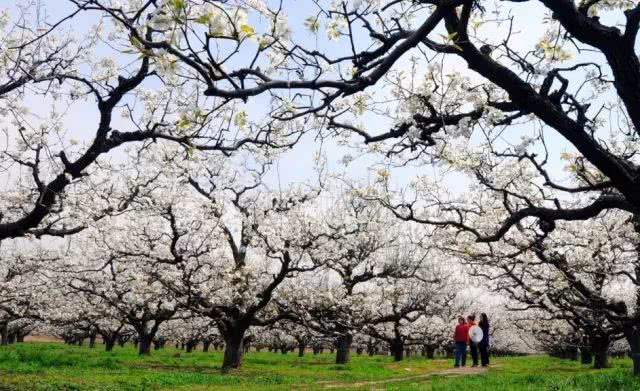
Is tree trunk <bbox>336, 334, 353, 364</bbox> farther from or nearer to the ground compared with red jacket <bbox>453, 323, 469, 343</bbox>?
nearer to the ground

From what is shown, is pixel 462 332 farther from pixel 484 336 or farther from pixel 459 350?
pixel 459 350

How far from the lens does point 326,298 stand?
24672 millimetres

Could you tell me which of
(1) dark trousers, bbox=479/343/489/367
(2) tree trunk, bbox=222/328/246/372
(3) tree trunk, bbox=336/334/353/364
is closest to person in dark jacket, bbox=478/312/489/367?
(1) dark trousers, bbox=479/343/489/367

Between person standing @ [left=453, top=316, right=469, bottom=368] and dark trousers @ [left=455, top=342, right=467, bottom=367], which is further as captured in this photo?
dark trousers @ [left=455, top=342, right=467, bottom=367]

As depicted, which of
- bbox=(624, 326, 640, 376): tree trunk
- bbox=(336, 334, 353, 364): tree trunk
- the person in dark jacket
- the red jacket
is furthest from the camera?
bbox=(336, 334, 353, 364): tree trunk

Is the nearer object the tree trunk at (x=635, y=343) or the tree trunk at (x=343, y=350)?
the tree trunk at (x=635, y=343)

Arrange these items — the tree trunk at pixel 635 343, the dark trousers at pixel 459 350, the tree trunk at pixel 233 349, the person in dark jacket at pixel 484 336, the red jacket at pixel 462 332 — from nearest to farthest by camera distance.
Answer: the tree trunk at pixel 635 343, the person in dark jacket at pixel 484 336, the red jacket at pixel 462 332, the tree trunk at pixel 233 349, the dark trousers at pixel 459 350

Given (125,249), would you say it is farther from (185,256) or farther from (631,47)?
(631,47)

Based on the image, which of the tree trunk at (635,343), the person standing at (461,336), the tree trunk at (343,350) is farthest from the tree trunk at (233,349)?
the tree trunk at (635,343)

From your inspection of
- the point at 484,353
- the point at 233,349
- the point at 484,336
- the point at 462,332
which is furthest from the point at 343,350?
the point at 484,336

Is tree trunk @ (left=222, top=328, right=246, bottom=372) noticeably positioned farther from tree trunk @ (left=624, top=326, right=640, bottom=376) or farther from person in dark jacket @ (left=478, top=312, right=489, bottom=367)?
tree trunk @ (left=624, top=326, right=640, bottom=376)

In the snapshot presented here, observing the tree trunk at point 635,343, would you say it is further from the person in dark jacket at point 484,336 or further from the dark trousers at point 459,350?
the dark trousers at point 459,350

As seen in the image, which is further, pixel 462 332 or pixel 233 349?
pixel 233 349

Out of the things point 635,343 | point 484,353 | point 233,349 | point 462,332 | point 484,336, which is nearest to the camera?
point 635,343
